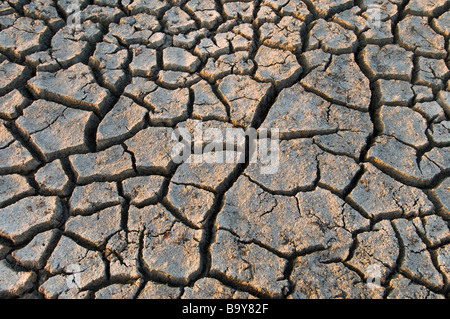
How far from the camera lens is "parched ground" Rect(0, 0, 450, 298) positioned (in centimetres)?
175

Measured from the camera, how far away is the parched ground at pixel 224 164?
175 centimetres

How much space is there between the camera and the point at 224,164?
2129 millimetres

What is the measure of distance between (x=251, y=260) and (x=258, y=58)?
4.88 ft

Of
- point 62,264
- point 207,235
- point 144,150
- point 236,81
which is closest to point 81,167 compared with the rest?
point 144,150

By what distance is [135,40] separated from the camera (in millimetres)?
2797

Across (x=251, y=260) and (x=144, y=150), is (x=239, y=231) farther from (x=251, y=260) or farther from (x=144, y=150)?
(x=144, y=150)

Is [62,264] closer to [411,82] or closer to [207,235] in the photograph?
[207,235]

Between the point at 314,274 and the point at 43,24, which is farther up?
the point at 43,24

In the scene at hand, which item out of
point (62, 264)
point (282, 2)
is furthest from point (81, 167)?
point (282, 2)
